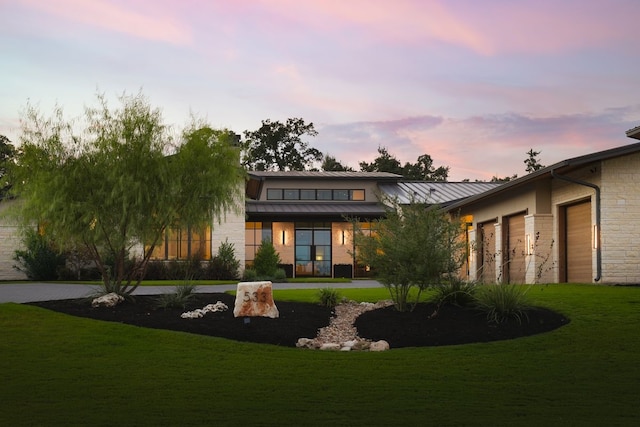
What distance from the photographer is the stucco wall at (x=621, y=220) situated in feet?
61.3

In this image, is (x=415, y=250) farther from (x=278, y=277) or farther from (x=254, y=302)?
(x=278, y=277)

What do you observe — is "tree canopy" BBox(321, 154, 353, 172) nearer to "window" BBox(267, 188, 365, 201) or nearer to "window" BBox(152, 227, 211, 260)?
"window" BBox(267, 188, 365, 201)

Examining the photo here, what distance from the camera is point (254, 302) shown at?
12.5m

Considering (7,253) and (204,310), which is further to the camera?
(7,253)

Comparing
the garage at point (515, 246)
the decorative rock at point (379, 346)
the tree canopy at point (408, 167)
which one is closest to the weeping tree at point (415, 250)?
the decorative rock at point (379, 346)

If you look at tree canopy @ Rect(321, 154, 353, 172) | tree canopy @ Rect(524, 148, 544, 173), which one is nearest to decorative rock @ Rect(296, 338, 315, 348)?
tree canopy @ Rect(321, 154, 353, 172)

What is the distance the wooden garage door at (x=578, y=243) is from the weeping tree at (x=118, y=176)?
34.2 feet

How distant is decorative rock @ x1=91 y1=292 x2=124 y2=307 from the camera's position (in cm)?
1380

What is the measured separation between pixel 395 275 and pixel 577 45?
1073 centimetres

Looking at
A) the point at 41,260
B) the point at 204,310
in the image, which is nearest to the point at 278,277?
the point at 41,260

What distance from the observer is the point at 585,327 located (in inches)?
419

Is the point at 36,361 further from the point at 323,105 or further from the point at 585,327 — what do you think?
the point at 323,105

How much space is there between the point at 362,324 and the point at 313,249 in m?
25.1

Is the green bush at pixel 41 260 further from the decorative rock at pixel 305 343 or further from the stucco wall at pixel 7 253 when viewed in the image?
the decorative rock at pixel 305 343
